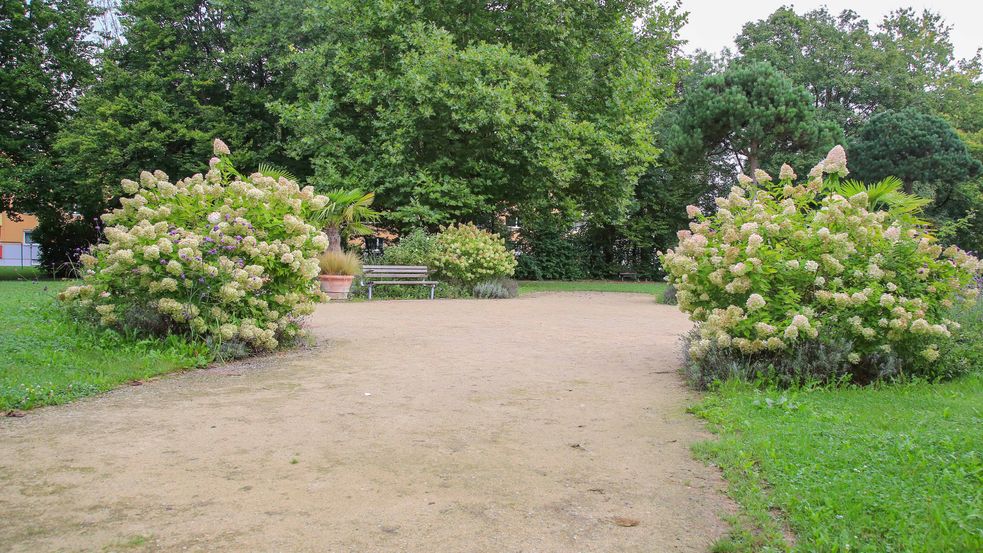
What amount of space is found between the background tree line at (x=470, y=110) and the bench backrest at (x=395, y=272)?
7.63 ft

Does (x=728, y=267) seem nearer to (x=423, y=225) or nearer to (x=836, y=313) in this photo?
(x=836, y=313)

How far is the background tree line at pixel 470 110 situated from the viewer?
63.8 ft

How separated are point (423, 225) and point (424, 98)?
11.8 ft

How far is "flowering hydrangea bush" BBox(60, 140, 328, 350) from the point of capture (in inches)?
275

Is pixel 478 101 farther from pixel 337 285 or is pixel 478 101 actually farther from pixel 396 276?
pixel 337 285

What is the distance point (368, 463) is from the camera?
13.0ft

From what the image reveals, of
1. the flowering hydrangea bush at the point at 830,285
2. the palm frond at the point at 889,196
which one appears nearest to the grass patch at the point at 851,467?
the flowering hydrangea bush at the point at 830,285

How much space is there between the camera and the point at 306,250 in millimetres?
7980

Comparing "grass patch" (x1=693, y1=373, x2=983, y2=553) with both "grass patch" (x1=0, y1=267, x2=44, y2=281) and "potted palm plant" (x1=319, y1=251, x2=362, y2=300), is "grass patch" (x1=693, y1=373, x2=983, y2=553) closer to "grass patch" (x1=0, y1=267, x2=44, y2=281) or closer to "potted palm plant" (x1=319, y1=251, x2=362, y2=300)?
"potted palm plant" (x1=319, y1=251, x2=362, y2=300)

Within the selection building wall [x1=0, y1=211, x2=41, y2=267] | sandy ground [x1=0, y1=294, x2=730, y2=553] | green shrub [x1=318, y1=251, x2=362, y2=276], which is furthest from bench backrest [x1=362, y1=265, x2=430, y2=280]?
building wall [x1=0, y1=211, x2=41, y2=267]

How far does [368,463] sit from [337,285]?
37.9 feet

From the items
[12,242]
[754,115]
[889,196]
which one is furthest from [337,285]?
[12,242]

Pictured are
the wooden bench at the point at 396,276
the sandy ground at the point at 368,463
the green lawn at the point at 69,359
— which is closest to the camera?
the sandy ground at the point at 368,463

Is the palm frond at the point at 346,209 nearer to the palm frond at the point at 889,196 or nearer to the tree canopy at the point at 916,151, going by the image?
the palm frond at the point at 889,196
